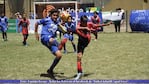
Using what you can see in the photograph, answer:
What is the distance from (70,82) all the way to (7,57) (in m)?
8.49

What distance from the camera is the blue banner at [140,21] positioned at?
35.2 meters

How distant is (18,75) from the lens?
1241 cm

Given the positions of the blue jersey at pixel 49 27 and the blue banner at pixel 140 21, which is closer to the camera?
the blue jersey at pixel 49 27

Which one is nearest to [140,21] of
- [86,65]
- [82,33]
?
[86,65]

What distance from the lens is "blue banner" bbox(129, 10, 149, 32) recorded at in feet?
115

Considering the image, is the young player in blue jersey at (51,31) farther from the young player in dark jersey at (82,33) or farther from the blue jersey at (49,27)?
the young player in dark jersey at (82,33)

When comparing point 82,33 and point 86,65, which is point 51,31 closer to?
point 82,33

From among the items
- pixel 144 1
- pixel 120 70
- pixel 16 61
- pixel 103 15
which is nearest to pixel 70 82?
pixel 120 70

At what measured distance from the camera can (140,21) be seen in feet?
116

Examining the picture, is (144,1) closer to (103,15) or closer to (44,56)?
(103,15)

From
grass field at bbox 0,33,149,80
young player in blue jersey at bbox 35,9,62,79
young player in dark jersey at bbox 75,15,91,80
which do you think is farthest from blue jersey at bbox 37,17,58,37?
grass field at bbox 0,33,149,80

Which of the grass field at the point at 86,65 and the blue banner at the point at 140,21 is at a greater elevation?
the blue banner at the point at 140,21

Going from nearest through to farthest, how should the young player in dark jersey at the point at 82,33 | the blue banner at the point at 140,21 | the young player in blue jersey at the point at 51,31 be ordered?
the young player in dark jersey at the point at 82,33 → the young player in blue jersey at the point at 51,31 → the blue banner at the point at 140,21

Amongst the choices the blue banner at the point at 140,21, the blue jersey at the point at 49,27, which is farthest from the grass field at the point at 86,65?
the blue banner at the point at 140,21
